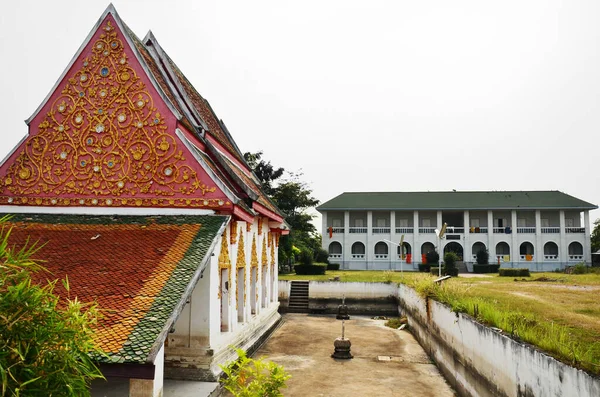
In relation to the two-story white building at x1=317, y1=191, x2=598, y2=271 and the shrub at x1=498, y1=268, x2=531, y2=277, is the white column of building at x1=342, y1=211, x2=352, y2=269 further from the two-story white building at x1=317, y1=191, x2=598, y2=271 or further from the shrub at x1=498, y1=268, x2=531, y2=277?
the shrub at x1=498, y1=268, x2=531, y2=277

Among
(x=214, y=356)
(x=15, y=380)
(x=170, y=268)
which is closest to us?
(x=15, y=380)

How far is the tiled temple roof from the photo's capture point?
540cm

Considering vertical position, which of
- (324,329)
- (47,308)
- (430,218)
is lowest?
(324,329)

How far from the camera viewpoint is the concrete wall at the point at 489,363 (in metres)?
4.37

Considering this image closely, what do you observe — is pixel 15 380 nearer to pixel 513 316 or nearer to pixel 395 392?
pixel 513 316

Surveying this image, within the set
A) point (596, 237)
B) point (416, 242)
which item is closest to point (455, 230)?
point (416, 242)

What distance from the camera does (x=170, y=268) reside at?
22.4 ft

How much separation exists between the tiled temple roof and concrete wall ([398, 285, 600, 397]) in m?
4.26

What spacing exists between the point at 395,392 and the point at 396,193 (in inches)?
1479

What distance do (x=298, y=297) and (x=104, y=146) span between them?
13.9 meters

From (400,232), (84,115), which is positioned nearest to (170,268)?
(84,115)

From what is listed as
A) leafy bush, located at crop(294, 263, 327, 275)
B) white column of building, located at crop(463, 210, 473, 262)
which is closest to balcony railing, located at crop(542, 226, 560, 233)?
white column of building, located at crop(463, 210, 473, 262)

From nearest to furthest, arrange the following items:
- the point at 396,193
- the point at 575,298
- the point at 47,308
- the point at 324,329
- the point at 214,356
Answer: the point at 47,308 → the point at 214,356 → the point at 575,298 → the point at 324,329 → the point at 396,193

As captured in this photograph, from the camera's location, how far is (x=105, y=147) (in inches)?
358
